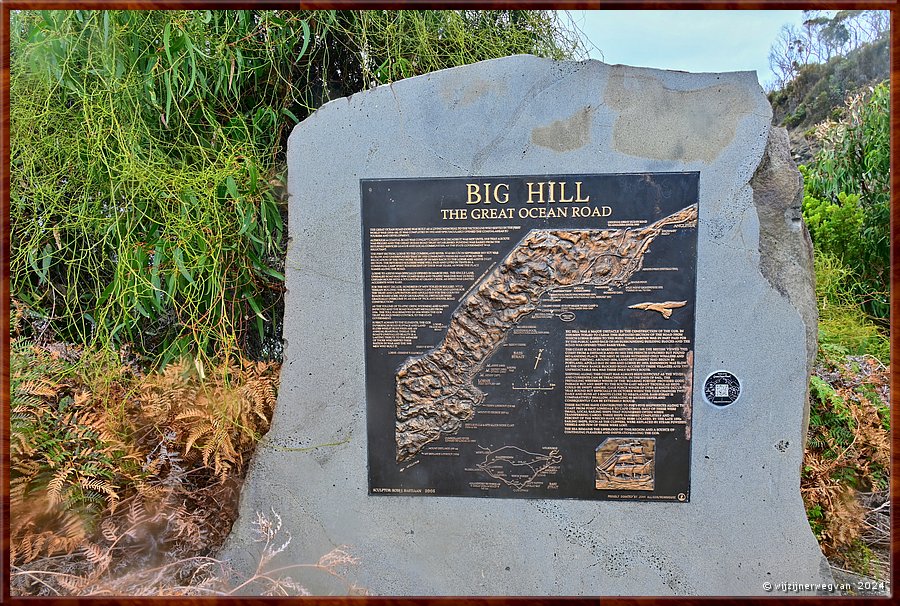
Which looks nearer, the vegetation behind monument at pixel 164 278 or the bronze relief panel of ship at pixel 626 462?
the bronze relief panel of ship at pixel 626 462

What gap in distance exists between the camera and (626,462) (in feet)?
8.13

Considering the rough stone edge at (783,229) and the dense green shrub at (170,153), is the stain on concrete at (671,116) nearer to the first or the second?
the rough stone edge at (783,229)

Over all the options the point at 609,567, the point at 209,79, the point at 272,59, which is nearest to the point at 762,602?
the point at 609,567

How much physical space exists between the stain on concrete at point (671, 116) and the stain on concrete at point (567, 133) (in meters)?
0.12

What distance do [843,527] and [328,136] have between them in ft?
11.6

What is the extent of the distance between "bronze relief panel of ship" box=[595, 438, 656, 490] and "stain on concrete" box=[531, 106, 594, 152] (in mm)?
1426

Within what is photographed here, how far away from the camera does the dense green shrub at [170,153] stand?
2949 mm

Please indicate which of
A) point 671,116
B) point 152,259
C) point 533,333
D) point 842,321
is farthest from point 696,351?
point 152,259

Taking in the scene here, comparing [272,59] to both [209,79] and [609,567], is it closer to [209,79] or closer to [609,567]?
[209,79]

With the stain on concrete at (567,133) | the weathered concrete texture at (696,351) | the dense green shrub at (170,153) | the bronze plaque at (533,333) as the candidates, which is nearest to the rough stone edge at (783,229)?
the weathered concrete texture at (696,351)

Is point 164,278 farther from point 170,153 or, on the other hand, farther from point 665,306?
point 665,306

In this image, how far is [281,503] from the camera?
2.61 m

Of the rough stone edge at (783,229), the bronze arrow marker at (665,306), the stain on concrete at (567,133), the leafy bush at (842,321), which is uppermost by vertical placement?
the stain on concrete at (567,133)

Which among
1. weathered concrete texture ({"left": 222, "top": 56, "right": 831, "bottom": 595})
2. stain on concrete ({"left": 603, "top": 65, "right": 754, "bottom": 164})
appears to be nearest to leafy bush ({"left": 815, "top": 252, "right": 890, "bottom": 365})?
weathered concrete texture ({"left": 222, "top": 56, "right": 831, "bottom": 595})
